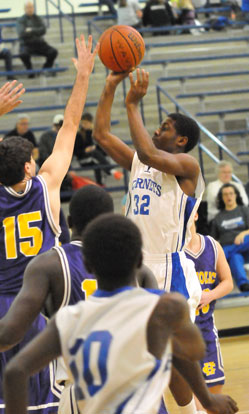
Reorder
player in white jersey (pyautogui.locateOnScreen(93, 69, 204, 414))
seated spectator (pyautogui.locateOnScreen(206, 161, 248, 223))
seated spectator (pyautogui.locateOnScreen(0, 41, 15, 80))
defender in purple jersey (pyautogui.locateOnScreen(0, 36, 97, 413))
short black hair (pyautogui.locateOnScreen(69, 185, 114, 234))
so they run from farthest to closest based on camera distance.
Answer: seated spectator (pyautogui.locateOnScreen(0, 41, 15, 80))
seated spectator (pyautogui.locateOnScreen(206, 161, 248, 223))
player in white jersey (pyautogui.locateOnScreen(93, 69, 204, 414))
defender in purple jersey (pyautogui.locateOnScreen(0, 36, 97, 413))
short black hair (pyautogui.locateOnScreen(69, 185, 114, 234))

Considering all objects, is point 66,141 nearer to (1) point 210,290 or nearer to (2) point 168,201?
(2) point 168,201

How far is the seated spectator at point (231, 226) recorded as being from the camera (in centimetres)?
903

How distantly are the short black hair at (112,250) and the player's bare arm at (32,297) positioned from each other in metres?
0.52

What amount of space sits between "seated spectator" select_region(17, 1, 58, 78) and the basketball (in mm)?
8761

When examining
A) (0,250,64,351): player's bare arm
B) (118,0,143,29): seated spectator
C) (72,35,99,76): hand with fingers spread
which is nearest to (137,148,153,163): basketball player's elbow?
(72,35,99,76): hand with fingers spread

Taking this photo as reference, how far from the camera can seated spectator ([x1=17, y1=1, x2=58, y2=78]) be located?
44.4ft

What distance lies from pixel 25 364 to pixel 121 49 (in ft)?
9.31

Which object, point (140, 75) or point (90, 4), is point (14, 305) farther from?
point (90, 4)

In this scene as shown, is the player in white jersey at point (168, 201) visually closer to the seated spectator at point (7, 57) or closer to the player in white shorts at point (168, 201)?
the player in white shorts at point (168, 201)

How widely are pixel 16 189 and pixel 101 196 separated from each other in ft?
3.34

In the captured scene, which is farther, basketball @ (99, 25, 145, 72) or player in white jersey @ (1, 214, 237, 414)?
basketball @ (99, 25, 145, 72)

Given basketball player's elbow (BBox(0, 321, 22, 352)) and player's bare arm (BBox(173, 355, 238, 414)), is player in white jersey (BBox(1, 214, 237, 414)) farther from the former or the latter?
basketball player's elbow (BBox(0, 321, 22, 352))

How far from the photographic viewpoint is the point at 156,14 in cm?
1517

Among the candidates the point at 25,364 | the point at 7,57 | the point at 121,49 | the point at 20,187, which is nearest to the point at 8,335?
the point at 25,364
